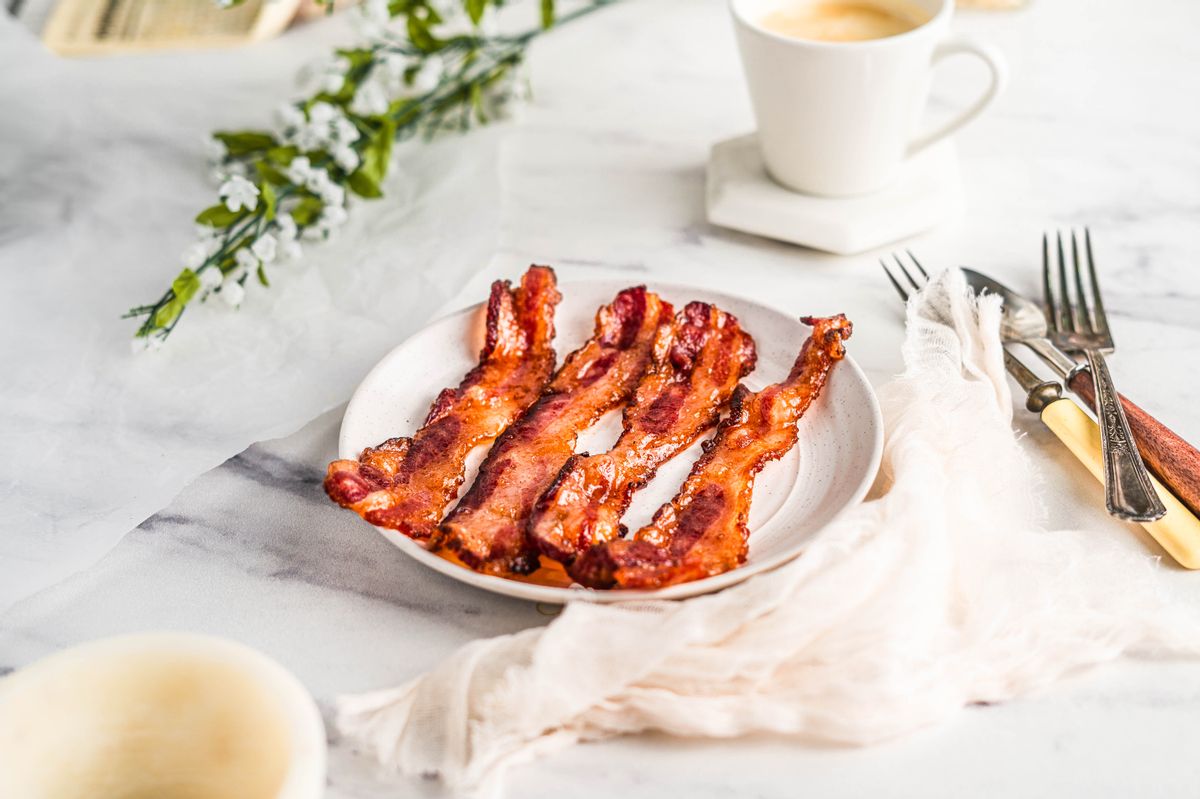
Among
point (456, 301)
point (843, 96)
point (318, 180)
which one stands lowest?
point (456, 301)

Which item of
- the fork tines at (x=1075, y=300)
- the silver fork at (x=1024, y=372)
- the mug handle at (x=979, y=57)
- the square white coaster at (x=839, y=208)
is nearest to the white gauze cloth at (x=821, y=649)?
the silver fork at (x=1024, y=372)

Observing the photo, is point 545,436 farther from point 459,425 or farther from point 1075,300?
point 1075,300

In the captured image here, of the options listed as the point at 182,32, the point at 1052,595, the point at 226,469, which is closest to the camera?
the point at 1052,595

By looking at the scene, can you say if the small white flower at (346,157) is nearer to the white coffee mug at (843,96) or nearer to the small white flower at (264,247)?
the small white flower at (264,247)

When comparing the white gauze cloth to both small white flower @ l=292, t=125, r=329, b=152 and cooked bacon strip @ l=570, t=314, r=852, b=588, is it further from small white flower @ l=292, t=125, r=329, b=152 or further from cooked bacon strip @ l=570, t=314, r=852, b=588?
small white flower @ l=292, t=125, r=329, b=152

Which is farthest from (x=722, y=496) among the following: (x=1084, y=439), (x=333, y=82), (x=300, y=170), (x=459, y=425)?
(x=333, y=82)

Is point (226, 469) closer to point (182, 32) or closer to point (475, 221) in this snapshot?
point (475, 221)

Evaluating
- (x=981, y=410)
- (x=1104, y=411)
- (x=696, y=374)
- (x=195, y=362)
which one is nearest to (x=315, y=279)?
(x=195, y=362)
